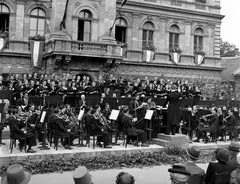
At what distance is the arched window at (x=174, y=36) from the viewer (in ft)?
102

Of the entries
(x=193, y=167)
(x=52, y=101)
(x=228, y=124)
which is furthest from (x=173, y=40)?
(x=193, y=167)

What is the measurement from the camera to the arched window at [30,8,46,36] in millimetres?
25609

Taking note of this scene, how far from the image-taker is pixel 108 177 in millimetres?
9039

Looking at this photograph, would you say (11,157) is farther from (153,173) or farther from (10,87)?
(10,87)

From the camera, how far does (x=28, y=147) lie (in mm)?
11289

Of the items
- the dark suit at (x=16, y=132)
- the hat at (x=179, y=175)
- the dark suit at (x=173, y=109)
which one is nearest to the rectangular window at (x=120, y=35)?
the dark suit at (x=173, y=109)

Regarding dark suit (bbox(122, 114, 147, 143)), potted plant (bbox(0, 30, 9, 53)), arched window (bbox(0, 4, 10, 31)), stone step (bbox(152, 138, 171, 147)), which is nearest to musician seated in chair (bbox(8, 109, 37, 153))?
dark suit (bbox(122, 114, 147, 143))

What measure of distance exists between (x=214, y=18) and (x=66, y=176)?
28.4 m

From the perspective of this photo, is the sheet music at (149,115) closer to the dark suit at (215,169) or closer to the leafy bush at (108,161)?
the leafy bush at (108,161)

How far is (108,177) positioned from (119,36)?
21.7 m

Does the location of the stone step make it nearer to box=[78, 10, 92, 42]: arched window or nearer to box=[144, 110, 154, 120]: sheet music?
box=[144, 110, 154, 120]: sheet music

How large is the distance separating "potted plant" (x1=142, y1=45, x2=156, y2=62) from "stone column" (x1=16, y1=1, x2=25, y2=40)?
10.9 m

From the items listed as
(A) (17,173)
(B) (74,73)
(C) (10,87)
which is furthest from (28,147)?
(B) (74,73)

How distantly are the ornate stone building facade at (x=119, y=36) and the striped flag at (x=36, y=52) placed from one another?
16.1 inches
